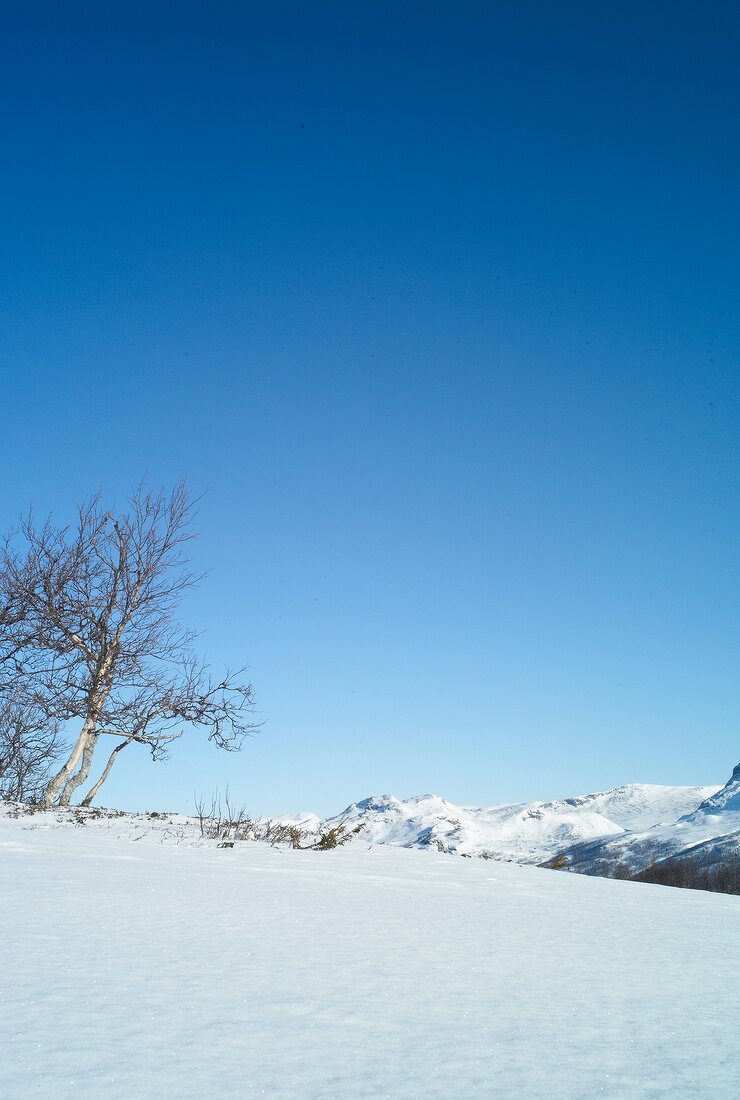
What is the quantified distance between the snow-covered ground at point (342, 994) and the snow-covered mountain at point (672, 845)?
5961 centimetres

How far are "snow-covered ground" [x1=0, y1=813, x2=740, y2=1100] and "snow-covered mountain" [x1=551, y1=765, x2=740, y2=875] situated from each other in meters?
59.6

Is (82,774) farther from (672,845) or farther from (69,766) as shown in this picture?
(672,845)

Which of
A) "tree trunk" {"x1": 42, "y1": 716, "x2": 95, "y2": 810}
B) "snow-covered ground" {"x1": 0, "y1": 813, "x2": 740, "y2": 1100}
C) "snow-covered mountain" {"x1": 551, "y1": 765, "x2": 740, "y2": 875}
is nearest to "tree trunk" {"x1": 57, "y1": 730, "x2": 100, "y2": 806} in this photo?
"tree trunk" {"x1": 42, "y1": 716, "x2": 95, "y2": 810}

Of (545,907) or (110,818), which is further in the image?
(110,818)

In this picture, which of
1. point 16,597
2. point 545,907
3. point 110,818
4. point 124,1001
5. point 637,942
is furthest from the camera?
point 16,597

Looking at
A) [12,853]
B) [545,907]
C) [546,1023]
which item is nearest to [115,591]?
[12,853]

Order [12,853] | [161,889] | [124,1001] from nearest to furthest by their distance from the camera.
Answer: [124,1001] < [161,889] < [12,853]

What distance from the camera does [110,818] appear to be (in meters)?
8.19

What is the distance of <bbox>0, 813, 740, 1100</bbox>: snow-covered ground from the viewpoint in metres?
1.31

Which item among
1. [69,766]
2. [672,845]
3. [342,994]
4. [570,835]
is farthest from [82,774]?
[570,835]

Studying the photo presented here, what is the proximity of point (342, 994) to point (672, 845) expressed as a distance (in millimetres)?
93693

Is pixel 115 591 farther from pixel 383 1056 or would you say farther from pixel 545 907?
pixel 383 1056

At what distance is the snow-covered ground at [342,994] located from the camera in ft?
4.31

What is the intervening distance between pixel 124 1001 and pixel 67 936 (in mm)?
841
